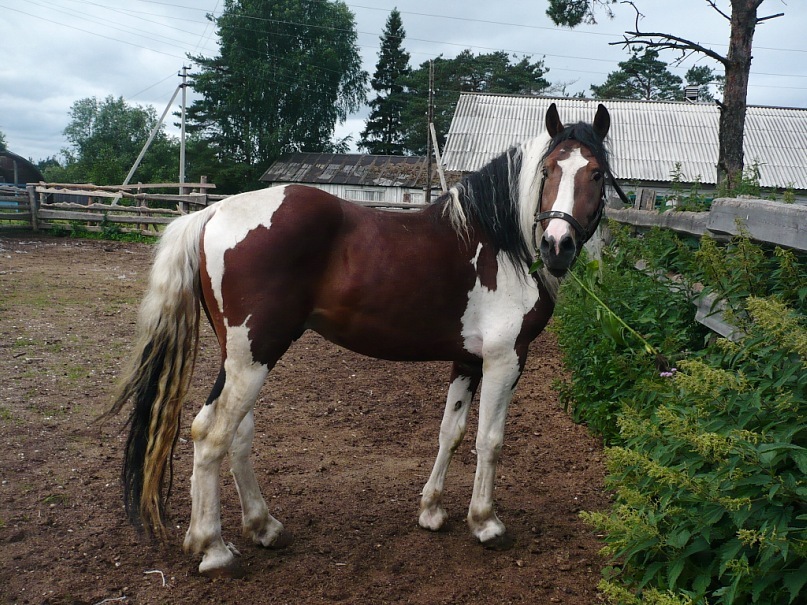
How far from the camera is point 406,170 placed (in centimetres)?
3409

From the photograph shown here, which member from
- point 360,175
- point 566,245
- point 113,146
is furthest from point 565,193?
point 113,146

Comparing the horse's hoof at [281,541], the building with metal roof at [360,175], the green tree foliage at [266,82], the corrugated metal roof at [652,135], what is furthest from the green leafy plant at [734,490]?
the green tree foliage at [266,82]

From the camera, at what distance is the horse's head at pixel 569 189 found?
110 inches

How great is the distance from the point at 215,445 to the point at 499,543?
1.52m

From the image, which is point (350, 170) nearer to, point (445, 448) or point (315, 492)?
point (315, 492)

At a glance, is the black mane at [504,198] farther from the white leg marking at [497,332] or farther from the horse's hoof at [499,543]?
the horse's hoof at [499,543]

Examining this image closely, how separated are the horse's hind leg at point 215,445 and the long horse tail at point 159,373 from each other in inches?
7.4

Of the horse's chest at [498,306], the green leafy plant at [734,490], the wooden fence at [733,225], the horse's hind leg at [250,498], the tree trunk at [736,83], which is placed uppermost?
the tree trunk at [736,83]

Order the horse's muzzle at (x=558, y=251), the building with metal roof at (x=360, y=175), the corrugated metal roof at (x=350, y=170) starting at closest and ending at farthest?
the horse's muzzle at (x=558, y=251)
the building with metal roof at (x=360, y=175)
the corrugated metal roof at (x=350, y=170)

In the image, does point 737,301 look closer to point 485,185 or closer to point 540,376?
point 485,185

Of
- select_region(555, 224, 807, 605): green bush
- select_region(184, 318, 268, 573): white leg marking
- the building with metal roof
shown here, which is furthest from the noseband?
the building with metal roof

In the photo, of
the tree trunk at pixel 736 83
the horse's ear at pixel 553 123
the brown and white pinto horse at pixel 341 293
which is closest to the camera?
the brown and white pinto horse at pixel 341 293

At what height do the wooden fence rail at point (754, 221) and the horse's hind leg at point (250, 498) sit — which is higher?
the wooden fence rail at point (754, 221)

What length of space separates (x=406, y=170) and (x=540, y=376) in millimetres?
28671
